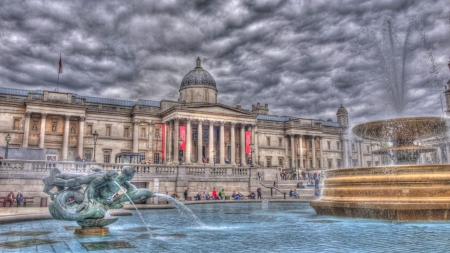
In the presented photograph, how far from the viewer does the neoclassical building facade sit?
45.3 metres

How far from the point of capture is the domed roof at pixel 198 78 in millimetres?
59000

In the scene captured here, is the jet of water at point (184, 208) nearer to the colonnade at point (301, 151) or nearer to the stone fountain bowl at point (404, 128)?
the stone fountain bowl at point (404, 128)

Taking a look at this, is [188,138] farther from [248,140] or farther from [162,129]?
[248,140]

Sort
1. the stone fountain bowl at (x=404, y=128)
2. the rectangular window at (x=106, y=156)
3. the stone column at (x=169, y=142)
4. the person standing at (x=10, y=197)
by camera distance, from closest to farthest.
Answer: the stone fountain bowl at (x=404, y=128), the person standing at (x=10, y=197), the rectangular window at (x=106, y=156), the stone column at (x=169, y=142)

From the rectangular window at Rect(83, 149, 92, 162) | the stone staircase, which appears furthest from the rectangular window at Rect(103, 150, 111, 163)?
the stone staircase

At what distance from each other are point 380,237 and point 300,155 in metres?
57.6

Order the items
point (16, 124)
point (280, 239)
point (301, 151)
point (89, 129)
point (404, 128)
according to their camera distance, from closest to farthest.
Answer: point (280, 239)
point (404, 128)
point (16, 124)
point (89, 129)
point (301, 151)

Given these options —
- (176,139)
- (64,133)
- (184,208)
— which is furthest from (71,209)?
(64,133)

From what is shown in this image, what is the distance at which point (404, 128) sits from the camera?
40.2 ft

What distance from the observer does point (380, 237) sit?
7.45 meters

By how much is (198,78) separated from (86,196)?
5180 centimetres

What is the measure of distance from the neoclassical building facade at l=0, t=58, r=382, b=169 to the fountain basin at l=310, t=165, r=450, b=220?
3720 cm

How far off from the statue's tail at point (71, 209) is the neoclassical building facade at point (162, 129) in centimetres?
3697

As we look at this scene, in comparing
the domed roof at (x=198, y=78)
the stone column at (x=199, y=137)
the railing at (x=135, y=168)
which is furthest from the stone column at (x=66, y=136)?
the railing at (x=135, y=168)
